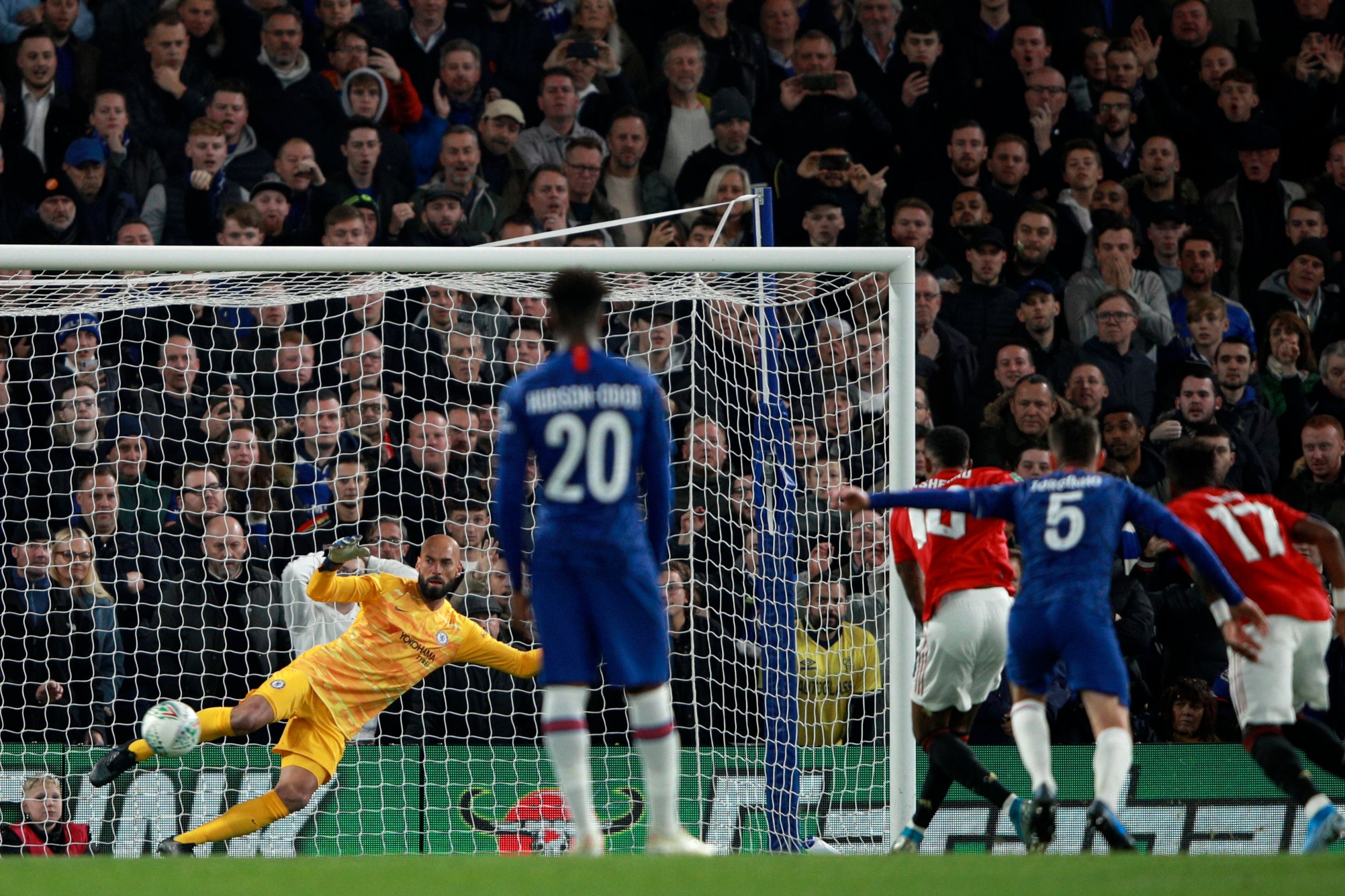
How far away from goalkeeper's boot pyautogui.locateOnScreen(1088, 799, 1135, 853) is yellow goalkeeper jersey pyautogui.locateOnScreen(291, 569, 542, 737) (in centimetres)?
331

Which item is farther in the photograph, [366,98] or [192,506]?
[366,98]

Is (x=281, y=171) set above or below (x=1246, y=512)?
above

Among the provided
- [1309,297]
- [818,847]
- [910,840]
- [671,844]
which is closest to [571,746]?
[671,844]

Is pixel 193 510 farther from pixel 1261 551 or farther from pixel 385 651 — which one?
pixel 1261 551

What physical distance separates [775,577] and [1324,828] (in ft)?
10.0

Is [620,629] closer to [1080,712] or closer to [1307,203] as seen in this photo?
[1080,712]

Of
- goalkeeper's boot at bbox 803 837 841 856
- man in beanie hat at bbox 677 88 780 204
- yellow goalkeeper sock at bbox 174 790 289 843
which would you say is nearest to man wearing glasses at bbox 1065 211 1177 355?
man in beanie hat at bbox 677 88 780 204

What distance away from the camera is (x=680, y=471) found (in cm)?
904

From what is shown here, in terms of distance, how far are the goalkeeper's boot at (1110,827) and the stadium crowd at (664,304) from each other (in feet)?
9.04

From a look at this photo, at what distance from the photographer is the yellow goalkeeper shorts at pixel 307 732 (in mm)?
7809

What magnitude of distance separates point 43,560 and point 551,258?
3293 mm

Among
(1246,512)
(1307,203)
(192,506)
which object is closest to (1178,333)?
(1307,203)

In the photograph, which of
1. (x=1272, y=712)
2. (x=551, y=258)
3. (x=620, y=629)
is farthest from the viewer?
(x=551, y=258)

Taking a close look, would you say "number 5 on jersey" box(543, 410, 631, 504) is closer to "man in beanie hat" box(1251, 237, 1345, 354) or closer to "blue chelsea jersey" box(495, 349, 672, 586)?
"blue chelsea jersey" box(495, 349, 672, 586)
